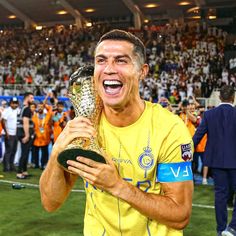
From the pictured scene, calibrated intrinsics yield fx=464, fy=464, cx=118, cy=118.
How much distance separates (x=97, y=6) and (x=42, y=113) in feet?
77.0

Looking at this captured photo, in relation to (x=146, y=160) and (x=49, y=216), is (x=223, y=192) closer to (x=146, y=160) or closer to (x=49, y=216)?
(x=49, y=216)

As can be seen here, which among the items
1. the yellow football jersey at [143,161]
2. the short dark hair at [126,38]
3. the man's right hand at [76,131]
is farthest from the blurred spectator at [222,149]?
the man's right hand at [76,131]

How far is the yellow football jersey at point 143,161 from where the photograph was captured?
2043mm

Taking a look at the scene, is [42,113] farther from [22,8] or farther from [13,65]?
[22,8]

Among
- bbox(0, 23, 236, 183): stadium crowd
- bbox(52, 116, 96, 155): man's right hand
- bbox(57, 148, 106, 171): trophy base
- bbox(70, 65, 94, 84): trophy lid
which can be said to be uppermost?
bbox(0, 23, 236, 183): stadium crowd

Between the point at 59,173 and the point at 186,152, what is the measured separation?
57cm

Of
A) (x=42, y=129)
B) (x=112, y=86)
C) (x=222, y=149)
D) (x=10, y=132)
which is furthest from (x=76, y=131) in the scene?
(x=42, y=129)

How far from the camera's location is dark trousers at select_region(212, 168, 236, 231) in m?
5.42

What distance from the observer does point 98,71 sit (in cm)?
195

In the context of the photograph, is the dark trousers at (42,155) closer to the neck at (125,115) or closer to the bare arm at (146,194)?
the neck at (125,115)

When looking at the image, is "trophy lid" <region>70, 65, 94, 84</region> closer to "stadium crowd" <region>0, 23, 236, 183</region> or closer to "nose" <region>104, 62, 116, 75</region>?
"nose" <region>104, 62, 116, 75</region>

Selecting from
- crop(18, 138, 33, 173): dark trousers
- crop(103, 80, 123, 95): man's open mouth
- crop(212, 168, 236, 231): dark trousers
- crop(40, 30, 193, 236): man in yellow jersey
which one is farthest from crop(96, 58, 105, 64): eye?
crop(18, 138, 33, 173): dark trousers

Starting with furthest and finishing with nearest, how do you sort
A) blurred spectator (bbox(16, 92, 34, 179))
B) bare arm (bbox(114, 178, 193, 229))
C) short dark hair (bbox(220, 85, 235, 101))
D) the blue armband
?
blurred spectator (bbox(16, 92, 34, 179)) < short dark hair (bbox(220, 85, 235, 101)) < the blue armband < bare arm (bbox(114, 178, 193, 229))

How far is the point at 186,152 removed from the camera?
6.73 feet
